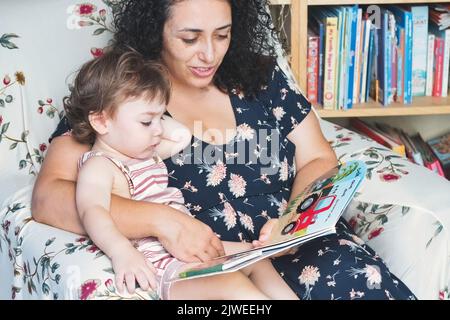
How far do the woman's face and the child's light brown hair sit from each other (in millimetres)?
67

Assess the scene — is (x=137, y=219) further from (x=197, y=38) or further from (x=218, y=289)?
(x=197, y=38)

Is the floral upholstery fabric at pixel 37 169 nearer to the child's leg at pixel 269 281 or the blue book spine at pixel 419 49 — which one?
the child's leg at pixel 269 281

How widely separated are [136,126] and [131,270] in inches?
11.8

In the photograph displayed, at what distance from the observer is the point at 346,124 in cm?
274

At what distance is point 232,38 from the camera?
1.81 meters

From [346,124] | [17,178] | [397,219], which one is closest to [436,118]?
[346,124]

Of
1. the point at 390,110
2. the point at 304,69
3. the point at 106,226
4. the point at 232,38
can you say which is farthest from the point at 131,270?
the point at 390,110

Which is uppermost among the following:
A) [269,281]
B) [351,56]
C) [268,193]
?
[351,56]

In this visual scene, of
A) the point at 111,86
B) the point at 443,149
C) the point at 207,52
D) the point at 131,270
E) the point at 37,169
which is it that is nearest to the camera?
the point at 131,270

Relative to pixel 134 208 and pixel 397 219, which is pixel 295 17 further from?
pixel 134 208

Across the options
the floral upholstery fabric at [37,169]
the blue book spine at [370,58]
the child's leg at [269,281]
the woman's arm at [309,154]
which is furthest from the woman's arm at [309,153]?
the blue book spine at [370,58]

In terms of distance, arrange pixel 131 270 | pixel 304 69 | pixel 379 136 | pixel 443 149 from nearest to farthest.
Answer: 1. pixel 131 270
2. pixel 304 69
3. pixel 379 136
4. pixel 443 149

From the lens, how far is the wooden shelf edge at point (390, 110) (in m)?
2.34

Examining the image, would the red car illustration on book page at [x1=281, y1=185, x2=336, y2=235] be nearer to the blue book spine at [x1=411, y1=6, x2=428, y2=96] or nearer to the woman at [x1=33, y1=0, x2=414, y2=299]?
the woman at [x1=33, y1=0, x2=414, y2=299]
